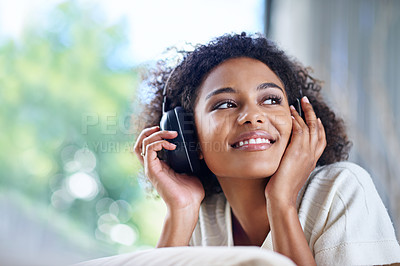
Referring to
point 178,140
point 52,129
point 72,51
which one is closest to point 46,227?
point 52,129

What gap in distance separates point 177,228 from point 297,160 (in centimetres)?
44

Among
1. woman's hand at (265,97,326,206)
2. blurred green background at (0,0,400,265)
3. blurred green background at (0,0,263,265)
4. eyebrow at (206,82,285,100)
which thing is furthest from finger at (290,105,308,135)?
blurred green background at (0,0,263,265)

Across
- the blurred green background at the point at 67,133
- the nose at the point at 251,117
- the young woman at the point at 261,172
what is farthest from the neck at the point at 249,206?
the blurred green background at the point at 67,133

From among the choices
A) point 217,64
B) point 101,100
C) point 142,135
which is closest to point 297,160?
point 217,64

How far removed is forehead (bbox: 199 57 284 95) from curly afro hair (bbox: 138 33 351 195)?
0.03 metres

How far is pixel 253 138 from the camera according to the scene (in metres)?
1.18

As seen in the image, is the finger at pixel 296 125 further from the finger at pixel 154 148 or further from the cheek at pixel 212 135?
the finger at pixel 154 148

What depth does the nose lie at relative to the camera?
119 centimetres

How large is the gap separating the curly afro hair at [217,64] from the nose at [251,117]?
0.75 ft

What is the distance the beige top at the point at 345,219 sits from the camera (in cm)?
100

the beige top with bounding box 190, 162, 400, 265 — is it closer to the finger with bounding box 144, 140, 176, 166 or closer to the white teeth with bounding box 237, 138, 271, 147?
the white teeth with bounding box 237, 138, 271, 147

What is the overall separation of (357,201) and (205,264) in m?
0.69

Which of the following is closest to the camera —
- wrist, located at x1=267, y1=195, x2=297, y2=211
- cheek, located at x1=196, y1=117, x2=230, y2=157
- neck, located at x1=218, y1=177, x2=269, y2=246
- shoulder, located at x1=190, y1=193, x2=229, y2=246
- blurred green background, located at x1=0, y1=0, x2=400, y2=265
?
wrist, located at x1=267, y1=195, x2=297, y2=211

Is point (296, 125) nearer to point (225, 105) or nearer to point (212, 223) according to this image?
point (225, 105)
